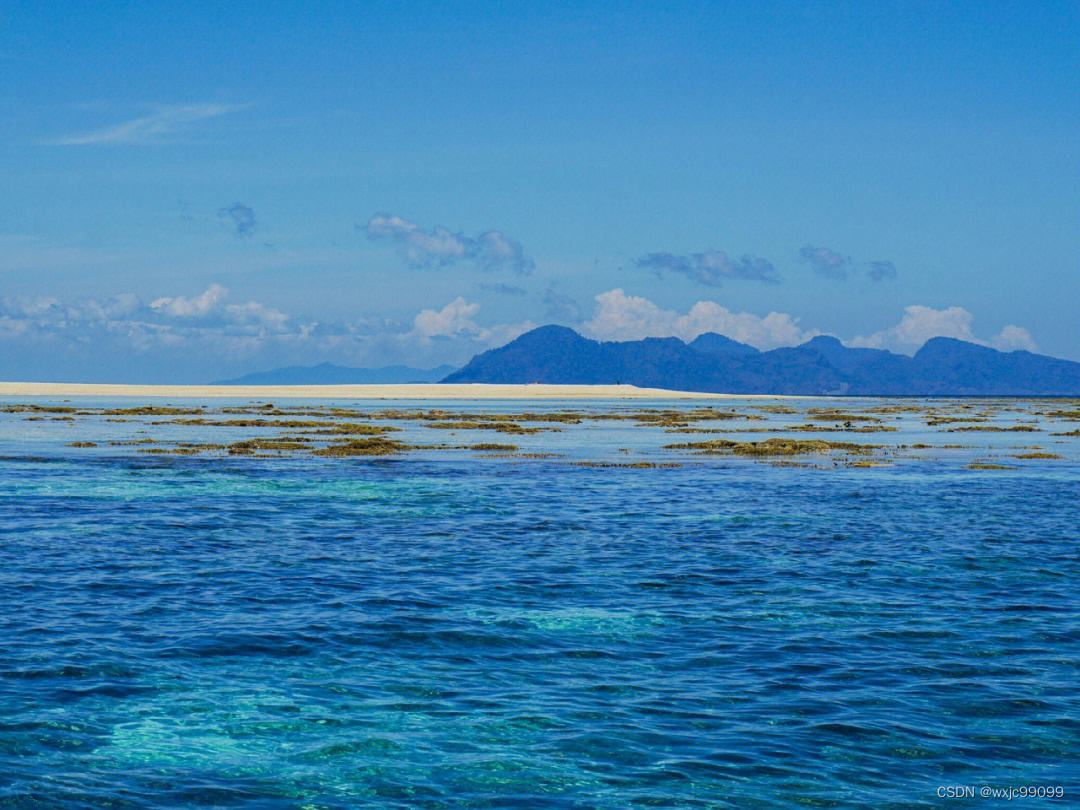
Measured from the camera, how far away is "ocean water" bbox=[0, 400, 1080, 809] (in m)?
11.2

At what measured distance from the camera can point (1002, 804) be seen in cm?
1048

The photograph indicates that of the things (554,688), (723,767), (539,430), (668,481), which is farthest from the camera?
(539,430)

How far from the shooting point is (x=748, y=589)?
66.5 ft

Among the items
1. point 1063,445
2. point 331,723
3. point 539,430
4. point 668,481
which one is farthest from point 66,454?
point 1063,445

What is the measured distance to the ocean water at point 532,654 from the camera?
36.6 feet

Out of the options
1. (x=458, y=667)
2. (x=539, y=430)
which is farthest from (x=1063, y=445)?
(x=458, y=667)

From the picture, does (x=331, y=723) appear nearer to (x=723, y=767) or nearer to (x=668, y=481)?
(x=723, y=767)

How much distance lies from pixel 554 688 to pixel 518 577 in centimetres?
735

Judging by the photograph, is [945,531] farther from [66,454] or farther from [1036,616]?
[66,454]

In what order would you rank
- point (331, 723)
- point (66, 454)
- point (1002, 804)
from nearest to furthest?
1. point (1002, 804)
2. point (331, 723)
3. point (66, 454)

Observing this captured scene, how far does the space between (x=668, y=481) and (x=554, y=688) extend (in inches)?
1094

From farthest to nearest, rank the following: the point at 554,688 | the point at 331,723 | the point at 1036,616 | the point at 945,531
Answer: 1. the point at 945,531
2. the point at 1036,616
3. the point at 554,688
4. the point at 331,723

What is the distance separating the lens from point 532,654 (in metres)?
15.7

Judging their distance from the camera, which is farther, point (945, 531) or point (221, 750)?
point (945, 531)
